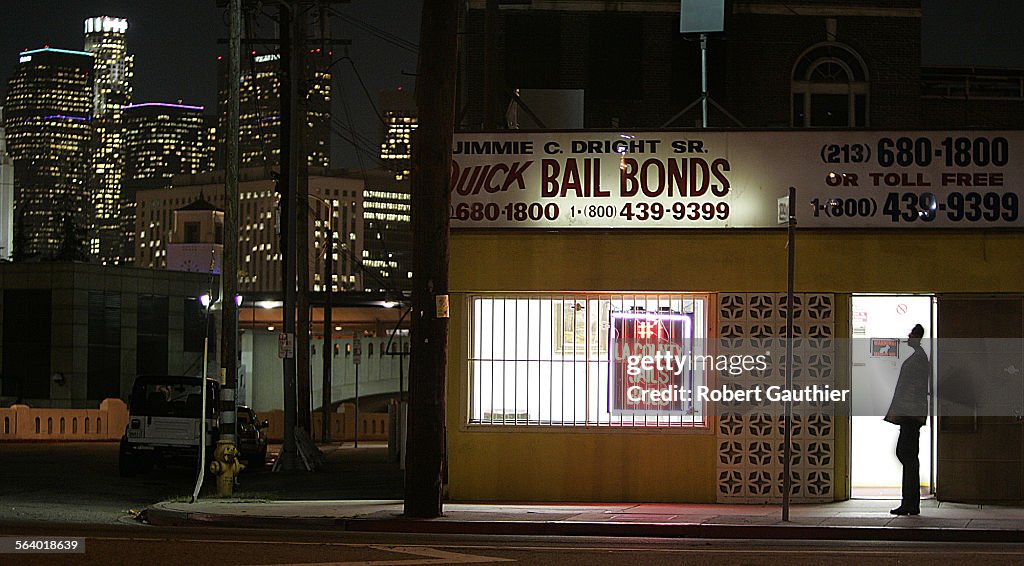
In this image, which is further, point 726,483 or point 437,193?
point 726,483

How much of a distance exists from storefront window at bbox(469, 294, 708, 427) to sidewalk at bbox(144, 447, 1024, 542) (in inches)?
47.8

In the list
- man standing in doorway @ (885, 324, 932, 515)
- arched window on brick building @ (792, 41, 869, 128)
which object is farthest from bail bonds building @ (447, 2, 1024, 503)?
arched window on brick building @ (792, 41, 869, 128)

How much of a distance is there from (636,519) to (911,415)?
10.9ft

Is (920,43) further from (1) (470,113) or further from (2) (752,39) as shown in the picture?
(1) (470,113)

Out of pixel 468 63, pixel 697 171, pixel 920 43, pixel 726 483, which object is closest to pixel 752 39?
pixel 920 43

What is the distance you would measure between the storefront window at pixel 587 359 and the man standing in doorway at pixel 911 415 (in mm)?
2550

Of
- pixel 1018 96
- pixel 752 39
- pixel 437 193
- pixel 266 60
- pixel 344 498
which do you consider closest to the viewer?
pixel 437 193

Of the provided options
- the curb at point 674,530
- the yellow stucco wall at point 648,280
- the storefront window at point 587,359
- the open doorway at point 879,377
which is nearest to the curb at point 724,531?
the curb at point 674,530

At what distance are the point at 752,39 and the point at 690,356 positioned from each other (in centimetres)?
1144

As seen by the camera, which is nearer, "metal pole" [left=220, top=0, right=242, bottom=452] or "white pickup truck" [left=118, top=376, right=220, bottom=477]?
"metal pole" [left=220, top=0, right=242, bottom=452]

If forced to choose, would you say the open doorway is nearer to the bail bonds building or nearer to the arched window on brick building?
the bail bonds building

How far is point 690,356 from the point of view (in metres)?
17.2

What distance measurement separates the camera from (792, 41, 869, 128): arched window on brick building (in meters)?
27.2
